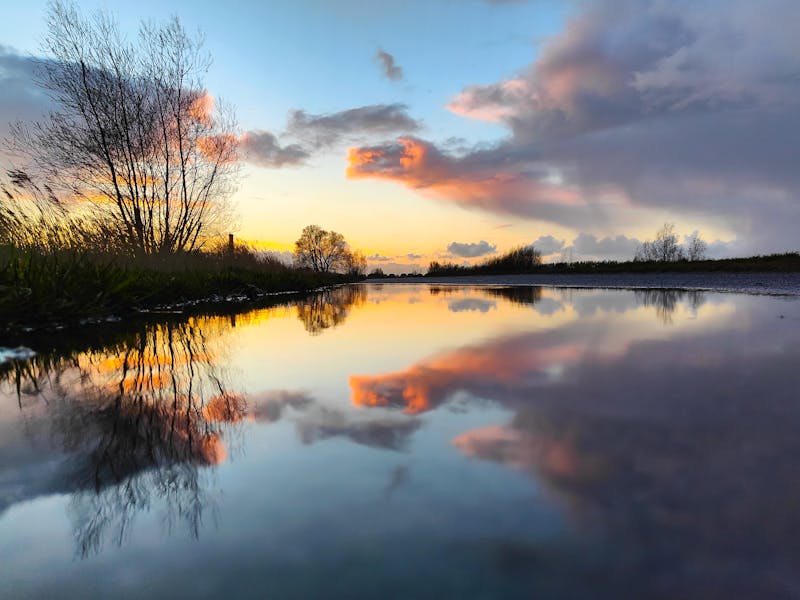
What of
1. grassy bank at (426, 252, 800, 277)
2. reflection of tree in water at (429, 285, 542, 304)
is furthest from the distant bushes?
reflection of tree in water at (429, 285, 542, 304)

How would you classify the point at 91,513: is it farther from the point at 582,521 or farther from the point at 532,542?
the point at 582,521

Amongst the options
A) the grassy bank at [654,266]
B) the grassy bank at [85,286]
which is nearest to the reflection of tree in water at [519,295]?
the grassy bank at [85,286]

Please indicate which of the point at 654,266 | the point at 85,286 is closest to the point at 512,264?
the point at 654,266

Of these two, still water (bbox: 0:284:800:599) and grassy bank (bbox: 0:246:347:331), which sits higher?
grassy bank (bbox: 0:246:347:331)

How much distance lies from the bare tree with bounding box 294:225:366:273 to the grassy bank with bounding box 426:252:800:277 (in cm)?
2064

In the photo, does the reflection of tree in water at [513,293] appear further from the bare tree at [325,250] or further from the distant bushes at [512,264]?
the bare tree at [325,250]

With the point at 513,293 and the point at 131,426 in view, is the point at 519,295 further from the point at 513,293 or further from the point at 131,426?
the point at 131,426

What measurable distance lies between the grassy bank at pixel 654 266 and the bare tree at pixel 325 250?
813 inches

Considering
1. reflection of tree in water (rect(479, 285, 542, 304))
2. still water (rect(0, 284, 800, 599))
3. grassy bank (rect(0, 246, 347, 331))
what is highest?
grassy bank (rect(0, 246, 347, 331))

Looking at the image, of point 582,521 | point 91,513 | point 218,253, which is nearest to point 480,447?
point 582,521

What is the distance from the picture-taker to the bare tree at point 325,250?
5772cm

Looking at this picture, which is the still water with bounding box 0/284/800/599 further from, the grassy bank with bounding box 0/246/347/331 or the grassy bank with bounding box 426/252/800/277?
the grassy bank with bounding box 426/252/800/277

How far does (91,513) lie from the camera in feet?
3.69

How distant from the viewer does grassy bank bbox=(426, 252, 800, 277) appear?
725 inches
